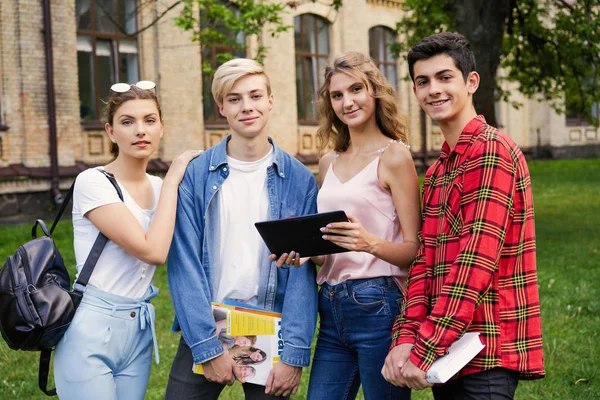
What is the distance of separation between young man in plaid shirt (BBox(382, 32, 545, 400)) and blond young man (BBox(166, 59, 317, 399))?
0.60m

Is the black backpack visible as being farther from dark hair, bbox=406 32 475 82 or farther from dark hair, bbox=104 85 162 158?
dark hair, bbox=406 32 475 82

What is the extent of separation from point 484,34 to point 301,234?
32.4 ft

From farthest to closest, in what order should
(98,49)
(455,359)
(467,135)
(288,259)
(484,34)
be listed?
1. (98,49)
2. (484,34)
3. (288,259)
4. (467,135)
5. (455,359)

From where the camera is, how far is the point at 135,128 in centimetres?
360

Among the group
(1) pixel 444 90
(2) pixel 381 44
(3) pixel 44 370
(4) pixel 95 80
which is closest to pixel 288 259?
(1) pixel 444 90

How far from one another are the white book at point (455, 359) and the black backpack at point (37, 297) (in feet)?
4.96

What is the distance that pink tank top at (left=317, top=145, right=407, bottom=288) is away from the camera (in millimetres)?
3486

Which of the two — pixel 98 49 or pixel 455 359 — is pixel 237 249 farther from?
pixel 98 49

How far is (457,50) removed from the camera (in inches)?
121

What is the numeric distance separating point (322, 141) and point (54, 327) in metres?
1.49

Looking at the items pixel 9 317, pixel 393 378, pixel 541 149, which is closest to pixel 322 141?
pixel 393 378

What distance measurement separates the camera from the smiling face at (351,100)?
3.57 meters

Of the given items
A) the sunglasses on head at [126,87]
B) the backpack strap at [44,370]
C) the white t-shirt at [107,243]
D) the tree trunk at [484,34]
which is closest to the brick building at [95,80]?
the tree trunk at [484,34]

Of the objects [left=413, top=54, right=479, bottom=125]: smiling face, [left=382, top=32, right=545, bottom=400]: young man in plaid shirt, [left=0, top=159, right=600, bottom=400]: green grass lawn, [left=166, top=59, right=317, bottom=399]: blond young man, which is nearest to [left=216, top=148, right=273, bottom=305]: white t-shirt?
[left=166, top=59, right=317, bottom=399]: blond young man
